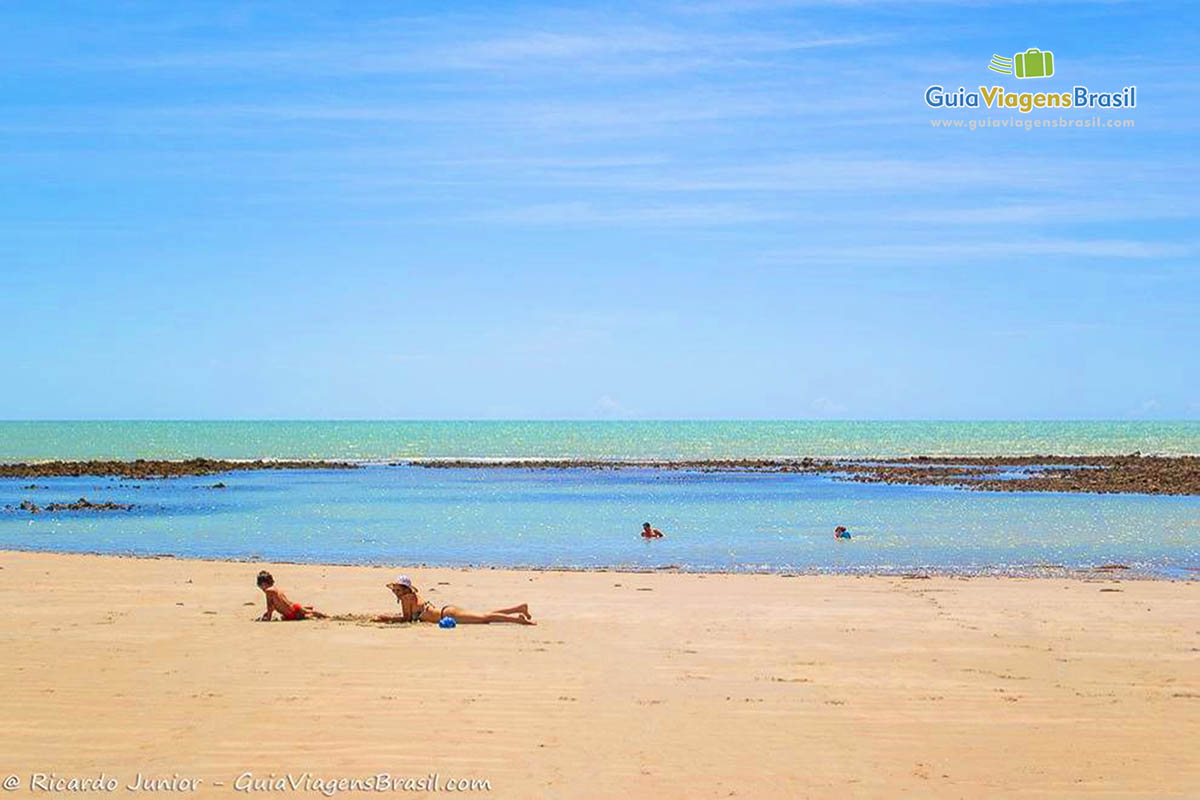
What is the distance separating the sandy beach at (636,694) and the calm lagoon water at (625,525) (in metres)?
7.17

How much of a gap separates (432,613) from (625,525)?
17.7 m

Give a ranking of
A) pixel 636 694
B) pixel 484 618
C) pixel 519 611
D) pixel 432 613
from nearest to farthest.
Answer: pixel 636 694, pixel 484 618, pixel 519 611, pixel 432 613

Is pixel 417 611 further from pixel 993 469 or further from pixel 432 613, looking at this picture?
pixel 993 469

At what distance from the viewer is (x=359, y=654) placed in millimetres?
12047

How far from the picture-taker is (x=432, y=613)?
14.3m

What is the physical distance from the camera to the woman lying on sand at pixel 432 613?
14.1 metres

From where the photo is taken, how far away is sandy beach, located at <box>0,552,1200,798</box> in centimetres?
805

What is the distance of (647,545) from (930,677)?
15.5 meters

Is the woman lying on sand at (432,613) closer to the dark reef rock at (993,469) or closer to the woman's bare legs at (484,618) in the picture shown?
the woman's bare legs at (484,618)

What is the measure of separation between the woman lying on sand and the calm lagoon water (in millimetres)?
8417

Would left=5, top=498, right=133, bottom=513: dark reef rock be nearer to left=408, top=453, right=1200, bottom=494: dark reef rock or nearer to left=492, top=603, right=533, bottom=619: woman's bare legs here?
left=492, top=603, right=533, bottom=619: woman's bare legs

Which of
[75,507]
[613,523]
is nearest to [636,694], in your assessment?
[613,523]

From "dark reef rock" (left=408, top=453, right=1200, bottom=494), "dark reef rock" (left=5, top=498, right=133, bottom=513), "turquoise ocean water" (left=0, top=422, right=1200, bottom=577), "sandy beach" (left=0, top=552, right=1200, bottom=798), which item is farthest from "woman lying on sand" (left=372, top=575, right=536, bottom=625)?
"dark reef rock" (left=408, top=453, right=1200, bottom=494)

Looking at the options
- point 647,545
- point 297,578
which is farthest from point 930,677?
point 647,545
